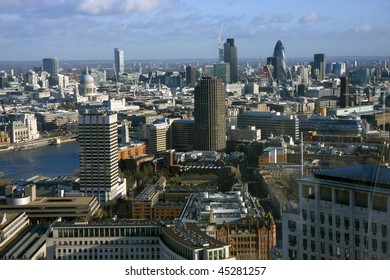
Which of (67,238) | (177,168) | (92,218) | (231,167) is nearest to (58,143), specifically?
(177,168)

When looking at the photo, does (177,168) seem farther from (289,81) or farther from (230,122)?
(230,122)

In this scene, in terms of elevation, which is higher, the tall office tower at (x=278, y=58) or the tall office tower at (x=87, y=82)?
the tall office tower at (x=278, y=58)

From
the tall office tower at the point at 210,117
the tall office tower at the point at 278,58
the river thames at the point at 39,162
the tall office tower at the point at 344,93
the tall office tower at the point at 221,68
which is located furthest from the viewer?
the tall office tower at the point at 210,117

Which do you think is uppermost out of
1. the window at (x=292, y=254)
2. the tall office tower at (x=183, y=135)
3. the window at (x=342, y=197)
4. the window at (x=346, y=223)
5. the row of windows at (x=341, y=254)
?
the window at (x=342, y=197)

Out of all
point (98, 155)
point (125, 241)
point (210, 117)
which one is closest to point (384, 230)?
point (125, 241)

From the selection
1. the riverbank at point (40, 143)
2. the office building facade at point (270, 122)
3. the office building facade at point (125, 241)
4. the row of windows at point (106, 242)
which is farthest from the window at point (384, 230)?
the office building facade at point (270, 122)

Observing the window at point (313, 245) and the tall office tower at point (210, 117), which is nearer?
the window at point (313, 245)

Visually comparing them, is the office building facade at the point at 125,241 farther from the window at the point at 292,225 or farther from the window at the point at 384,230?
the window at the point at 384,230
